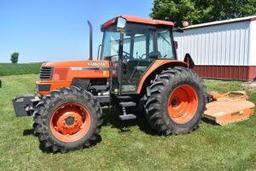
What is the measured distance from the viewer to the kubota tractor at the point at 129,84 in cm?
684

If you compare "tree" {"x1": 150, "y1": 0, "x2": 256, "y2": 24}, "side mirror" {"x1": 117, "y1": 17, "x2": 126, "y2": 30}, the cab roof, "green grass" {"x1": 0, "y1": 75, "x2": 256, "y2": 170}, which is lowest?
"green grass" {"x1": 0, "y1": 75, "x2": 256, "y2": 170}

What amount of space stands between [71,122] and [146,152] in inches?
57.2

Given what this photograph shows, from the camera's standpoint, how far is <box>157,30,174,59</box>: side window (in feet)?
25.8

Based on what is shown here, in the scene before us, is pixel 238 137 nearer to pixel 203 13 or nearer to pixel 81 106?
pixel 81 106

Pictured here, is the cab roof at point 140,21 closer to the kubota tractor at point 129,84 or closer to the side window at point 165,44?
the kubota tractor at point 129,84

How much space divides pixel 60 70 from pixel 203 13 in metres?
28.2

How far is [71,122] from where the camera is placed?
268 inches

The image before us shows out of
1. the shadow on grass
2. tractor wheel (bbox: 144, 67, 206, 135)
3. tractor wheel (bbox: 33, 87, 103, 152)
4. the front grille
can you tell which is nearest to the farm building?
the shadow on grass

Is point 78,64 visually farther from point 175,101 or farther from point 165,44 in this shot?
point 175,101

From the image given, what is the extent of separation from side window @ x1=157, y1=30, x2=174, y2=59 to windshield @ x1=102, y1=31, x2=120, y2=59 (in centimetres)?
87

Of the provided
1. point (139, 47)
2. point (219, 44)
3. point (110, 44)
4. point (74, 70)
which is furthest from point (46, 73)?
point (219, 44)

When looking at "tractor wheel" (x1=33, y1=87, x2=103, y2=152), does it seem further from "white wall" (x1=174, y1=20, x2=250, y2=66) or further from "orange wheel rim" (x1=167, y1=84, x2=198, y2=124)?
"white wall" (x1=174, y1=20, x2=250, y2=66)

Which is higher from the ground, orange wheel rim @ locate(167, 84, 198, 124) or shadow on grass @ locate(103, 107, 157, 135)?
orange wheel rim @ locate(167, 84, 198, 124)

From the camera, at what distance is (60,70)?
7.34m
